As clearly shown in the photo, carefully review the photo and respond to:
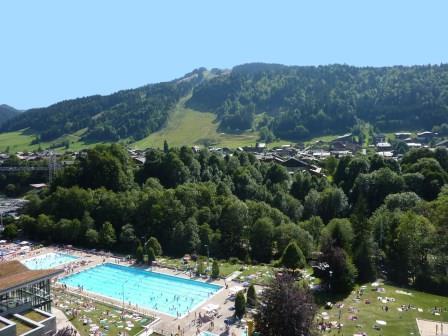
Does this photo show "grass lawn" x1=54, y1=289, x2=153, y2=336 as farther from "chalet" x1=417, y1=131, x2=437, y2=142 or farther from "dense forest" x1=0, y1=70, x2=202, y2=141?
"dense forest" x1=0, y1=70, x2=202, y2=141

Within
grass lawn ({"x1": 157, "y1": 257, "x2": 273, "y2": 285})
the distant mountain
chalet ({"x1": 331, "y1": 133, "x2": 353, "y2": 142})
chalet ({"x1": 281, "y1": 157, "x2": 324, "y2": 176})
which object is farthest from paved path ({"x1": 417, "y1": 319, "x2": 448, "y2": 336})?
the distant mountain

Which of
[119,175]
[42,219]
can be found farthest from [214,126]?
[42,219]

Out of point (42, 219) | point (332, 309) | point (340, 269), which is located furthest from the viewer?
point (42, 219)

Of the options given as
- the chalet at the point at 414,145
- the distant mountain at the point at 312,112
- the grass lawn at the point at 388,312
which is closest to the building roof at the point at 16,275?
the grass lawn at the point at 388,312

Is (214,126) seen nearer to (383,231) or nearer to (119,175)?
(119,175)

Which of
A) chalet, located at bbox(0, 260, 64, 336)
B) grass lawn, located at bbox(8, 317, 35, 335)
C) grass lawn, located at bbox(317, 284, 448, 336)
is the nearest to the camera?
grass lawn, located at bbox(8, 317, 35, 335)

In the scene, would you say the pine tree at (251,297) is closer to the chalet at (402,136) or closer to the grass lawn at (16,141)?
the chalet at (402,136)
